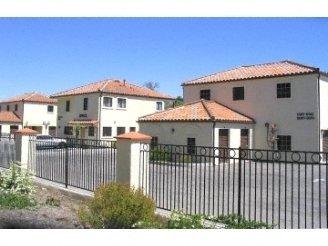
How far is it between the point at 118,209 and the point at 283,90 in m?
19.9

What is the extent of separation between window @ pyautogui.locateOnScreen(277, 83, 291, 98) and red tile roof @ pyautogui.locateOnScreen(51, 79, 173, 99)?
1711 cm

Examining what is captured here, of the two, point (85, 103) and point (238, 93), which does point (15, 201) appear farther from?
point (85, 103)

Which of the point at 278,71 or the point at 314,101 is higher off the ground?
the point at 278,71

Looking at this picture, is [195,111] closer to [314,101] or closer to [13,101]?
[314,101]

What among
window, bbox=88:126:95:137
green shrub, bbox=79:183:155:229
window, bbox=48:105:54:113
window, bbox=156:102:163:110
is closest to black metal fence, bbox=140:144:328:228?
green shrub, bbox=79:183:155:229

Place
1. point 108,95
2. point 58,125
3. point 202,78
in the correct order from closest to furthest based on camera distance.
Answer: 1. point 202,78
2. point 108,95
3. point 58,125

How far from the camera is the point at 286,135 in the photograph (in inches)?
955

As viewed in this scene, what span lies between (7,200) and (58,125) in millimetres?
34087

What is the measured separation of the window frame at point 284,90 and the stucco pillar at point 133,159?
17.8 metres

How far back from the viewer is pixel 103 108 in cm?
3647

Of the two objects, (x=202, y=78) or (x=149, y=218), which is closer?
(x=149, y=218)

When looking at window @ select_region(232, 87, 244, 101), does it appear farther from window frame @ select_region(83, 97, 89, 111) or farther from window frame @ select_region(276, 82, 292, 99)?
window frame @ select_region(83, 97, 89, 111)
